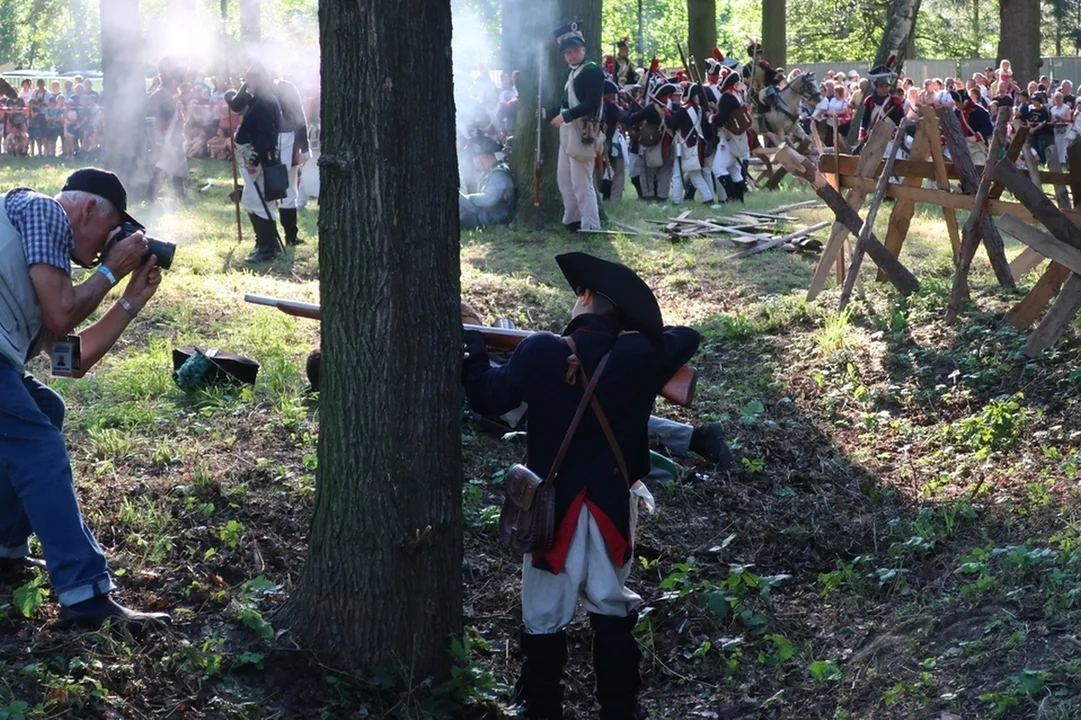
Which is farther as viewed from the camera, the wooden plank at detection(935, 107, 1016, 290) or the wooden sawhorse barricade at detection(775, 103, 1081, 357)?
the wooden plank at detection(935, 107, 1016, 290)

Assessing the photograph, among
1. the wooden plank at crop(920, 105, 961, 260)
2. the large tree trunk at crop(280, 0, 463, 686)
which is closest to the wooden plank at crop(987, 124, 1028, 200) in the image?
the wooden plank at crop(920, 105, 961, 260)

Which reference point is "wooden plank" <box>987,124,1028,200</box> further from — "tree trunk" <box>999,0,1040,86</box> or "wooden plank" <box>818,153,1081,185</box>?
"tree trunk" <box>999,0,1040,86</box>

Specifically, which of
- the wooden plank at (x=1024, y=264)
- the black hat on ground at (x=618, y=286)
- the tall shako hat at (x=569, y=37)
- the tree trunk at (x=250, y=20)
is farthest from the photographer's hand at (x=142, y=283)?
the tree trunk at (x=250, y=20)

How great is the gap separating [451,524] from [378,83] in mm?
1618

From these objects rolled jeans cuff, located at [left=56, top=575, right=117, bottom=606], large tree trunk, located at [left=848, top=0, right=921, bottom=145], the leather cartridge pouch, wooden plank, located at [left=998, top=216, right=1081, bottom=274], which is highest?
large tree trunk, located at [left=848, top=0, right=921, bottom=145]

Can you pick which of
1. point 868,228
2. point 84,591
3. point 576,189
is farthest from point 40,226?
point 576,189

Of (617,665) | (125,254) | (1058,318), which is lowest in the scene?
(617,665)

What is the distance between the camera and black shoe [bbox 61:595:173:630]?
4.42 metres

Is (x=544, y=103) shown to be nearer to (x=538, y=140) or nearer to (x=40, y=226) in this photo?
(x=538, y=140)

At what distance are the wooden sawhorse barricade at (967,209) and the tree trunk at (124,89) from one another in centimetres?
1256

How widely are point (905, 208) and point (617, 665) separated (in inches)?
298

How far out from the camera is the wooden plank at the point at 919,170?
10.3 m

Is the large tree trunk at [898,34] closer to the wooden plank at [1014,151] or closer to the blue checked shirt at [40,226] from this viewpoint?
the wooden plank at [1014,151]

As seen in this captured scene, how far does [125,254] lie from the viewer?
4582 millimetres
